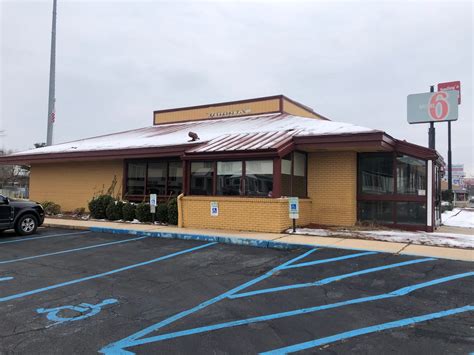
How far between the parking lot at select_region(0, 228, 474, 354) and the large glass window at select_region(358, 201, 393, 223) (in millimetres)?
4967

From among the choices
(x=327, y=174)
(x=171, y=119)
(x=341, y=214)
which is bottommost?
(x=341, y=214)

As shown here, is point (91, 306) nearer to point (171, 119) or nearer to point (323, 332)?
point (323, 332)

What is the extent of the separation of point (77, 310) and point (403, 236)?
9.18 m

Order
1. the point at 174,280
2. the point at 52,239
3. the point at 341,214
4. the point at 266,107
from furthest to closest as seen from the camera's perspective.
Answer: the point at 266,107 → the point at 341,214 → the point at 52,239 → the point at 174,280

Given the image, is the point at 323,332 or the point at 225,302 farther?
the point at 225,302

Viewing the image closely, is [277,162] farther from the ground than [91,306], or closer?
farther from the ground

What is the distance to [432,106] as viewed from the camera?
3131 cm

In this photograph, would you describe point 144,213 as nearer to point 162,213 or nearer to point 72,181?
point 162,213

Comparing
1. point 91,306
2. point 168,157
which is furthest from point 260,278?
point 168,157

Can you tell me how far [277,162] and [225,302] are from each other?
701 centimetres

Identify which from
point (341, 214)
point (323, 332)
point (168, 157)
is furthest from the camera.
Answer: point (168, 157)

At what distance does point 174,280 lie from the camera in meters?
A: 7.16

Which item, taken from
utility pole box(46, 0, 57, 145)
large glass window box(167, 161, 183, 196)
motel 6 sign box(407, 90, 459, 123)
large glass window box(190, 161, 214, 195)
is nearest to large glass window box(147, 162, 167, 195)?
large glass window box(167, 161, 183, 196)

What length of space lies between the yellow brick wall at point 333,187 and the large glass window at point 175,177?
223 inches
